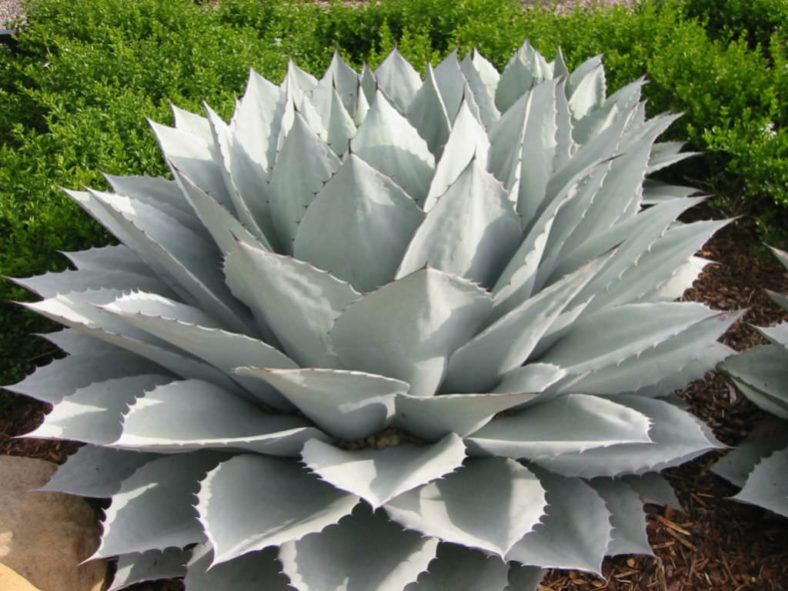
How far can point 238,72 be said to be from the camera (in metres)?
3.79

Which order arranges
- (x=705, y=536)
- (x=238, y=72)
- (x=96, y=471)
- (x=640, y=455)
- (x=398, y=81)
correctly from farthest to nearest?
(x=238, y=72)
(x=398, y=81)
(x=705, y=536)
(x=96, y=471)
(x=640, y=455)

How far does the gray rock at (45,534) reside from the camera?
6.04 ft

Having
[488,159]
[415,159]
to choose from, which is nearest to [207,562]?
[415,159]

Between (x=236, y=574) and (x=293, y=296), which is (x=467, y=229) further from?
(x=236, y=574)

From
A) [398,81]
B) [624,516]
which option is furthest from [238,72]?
[624,516]

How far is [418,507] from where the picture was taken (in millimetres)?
1520

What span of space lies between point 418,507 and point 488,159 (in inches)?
34.3

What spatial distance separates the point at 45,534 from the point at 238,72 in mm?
2545

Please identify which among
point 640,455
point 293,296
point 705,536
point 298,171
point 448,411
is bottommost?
point 705,536

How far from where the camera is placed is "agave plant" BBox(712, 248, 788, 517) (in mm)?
1913

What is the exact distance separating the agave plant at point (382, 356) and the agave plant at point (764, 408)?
0.43 ft

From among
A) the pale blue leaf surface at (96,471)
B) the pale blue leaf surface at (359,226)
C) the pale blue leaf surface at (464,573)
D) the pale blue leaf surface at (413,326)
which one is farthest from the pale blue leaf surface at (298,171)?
the pale blue leaf surface at (464,573)

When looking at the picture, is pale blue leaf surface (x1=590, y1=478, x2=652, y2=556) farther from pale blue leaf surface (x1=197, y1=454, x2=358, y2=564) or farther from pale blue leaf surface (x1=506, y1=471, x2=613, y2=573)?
pale blue leaf surface (x1=197, y1=454, x2=358, y2=564)

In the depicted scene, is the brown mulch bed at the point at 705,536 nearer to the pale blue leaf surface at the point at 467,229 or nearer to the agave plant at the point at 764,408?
the agave plant at the point at 764,408
